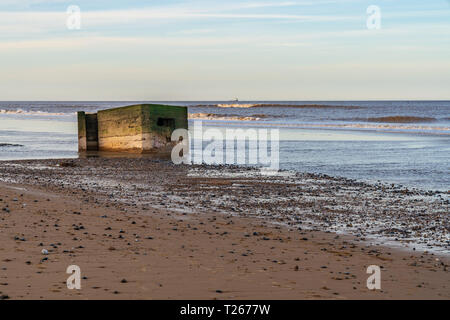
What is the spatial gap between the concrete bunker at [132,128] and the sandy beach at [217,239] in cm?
667

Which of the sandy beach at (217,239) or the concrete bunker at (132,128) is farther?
the concrete bunker at (132,128)

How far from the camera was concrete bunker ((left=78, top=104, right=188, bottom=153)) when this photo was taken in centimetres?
1925

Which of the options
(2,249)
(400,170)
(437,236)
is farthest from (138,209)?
(400,170)

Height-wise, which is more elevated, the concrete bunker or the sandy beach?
the concrete bunker

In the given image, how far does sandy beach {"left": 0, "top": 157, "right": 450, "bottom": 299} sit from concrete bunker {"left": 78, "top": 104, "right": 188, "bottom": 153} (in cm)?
667

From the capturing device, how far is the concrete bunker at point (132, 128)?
19.2 metres

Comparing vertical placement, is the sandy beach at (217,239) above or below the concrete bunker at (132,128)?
below

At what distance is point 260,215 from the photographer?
29.8 ft

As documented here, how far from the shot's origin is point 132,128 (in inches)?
770

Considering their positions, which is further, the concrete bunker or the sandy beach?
the concrete bunker

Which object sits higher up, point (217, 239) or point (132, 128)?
point (132, 128)

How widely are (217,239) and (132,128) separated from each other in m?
12.7
